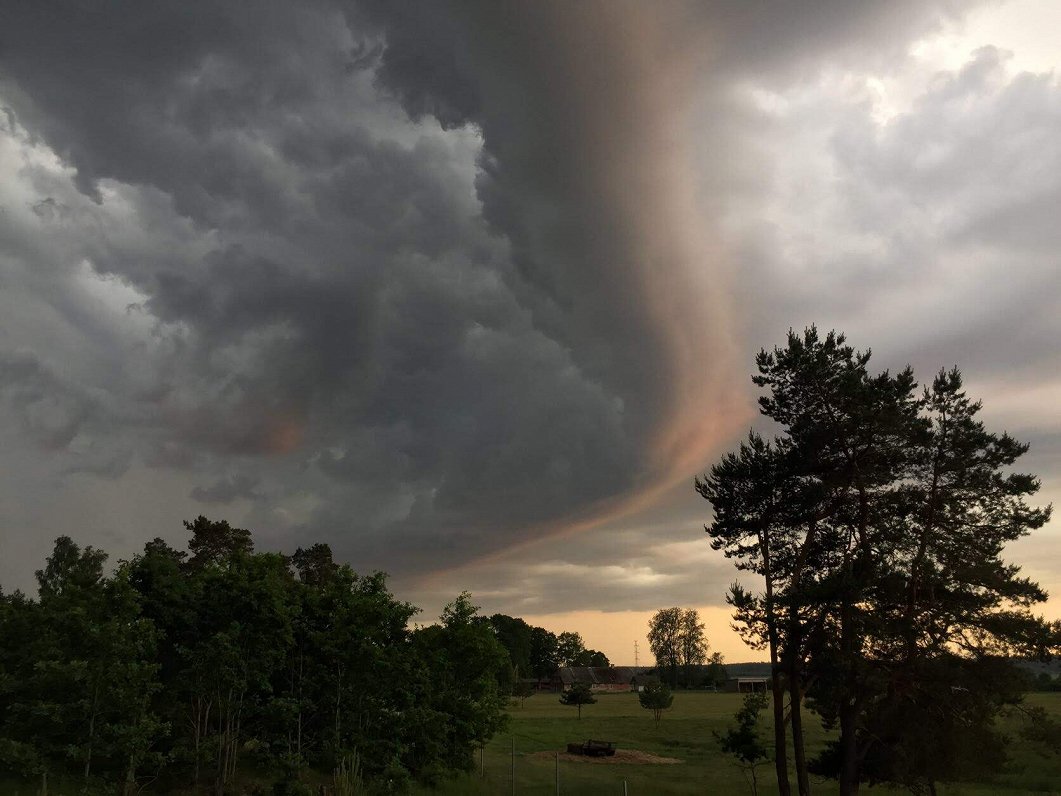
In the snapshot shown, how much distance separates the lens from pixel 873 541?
32719 millimetres

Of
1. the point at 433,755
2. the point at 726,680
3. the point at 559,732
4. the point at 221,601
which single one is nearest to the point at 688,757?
the point at 559,732

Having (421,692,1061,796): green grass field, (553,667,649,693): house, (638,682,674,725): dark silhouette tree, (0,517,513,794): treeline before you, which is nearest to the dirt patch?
(421,692,1061,796): green grass field

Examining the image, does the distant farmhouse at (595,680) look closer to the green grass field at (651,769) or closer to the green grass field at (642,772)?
the green grass field at (651,769)

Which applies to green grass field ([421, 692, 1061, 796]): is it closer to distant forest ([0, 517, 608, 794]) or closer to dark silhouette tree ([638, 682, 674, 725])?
dark silhouette tree ([638, 682, 674, 725])

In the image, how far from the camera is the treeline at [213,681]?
2584 centimetres

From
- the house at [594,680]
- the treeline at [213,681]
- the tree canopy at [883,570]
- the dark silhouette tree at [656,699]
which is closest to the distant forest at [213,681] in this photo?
the treeline at [213,681]

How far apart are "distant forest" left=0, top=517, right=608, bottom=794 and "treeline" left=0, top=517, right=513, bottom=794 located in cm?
7

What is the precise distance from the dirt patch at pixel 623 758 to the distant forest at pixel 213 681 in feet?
67.5

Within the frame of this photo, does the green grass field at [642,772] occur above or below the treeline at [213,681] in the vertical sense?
below

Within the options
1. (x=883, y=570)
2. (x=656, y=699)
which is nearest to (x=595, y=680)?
(x=656, y=699)

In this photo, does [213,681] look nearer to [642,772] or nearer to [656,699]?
[642,772]

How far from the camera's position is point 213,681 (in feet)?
98.5

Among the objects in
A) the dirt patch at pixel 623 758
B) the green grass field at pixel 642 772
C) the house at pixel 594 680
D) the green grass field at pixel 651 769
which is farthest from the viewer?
the house at pixel 594 680

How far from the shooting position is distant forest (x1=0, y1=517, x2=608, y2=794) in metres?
25.8
